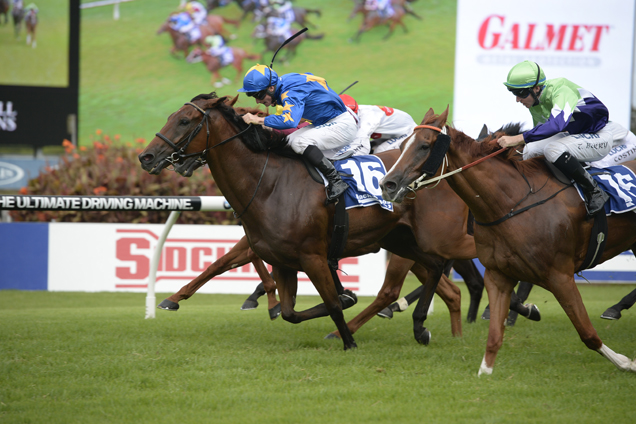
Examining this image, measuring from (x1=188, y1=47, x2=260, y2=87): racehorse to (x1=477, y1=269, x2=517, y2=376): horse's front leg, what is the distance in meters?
10.3

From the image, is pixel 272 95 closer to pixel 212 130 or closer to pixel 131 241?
pixel 212 130

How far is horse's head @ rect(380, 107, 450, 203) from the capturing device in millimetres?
3840

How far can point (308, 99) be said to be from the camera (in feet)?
16.2

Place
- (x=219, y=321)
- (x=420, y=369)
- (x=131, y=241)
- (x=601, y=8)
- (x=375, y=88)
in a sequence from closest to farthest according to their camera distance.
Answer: (x=420, y=369)
(x=219, y=321)
(x=131, y=241)
(x=601, y=8)
(x=375, y=88)

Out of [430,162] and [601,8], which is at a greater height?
[601,8]

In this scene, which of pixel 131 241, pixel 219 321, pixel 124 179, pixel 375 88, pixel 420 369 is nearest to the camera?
pixel 420 369

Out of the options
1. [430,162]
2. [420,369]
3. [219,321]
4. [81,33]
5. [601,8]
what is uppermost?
[601,8]

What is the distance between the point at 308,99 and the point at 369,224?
104 centimetres

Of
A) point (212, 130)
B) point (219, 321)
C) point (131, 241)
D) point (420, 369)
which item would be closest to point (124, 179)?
point (131, 241)

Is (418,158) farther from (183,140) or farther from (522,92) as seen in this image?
(183,140)

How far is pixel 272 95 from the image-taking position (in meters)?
4.93

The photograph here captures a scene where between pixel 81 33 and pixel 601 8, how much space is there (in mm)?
10256

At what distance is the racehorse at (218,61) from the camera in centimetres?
1353

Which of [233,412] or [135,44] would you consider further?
[135,44]
